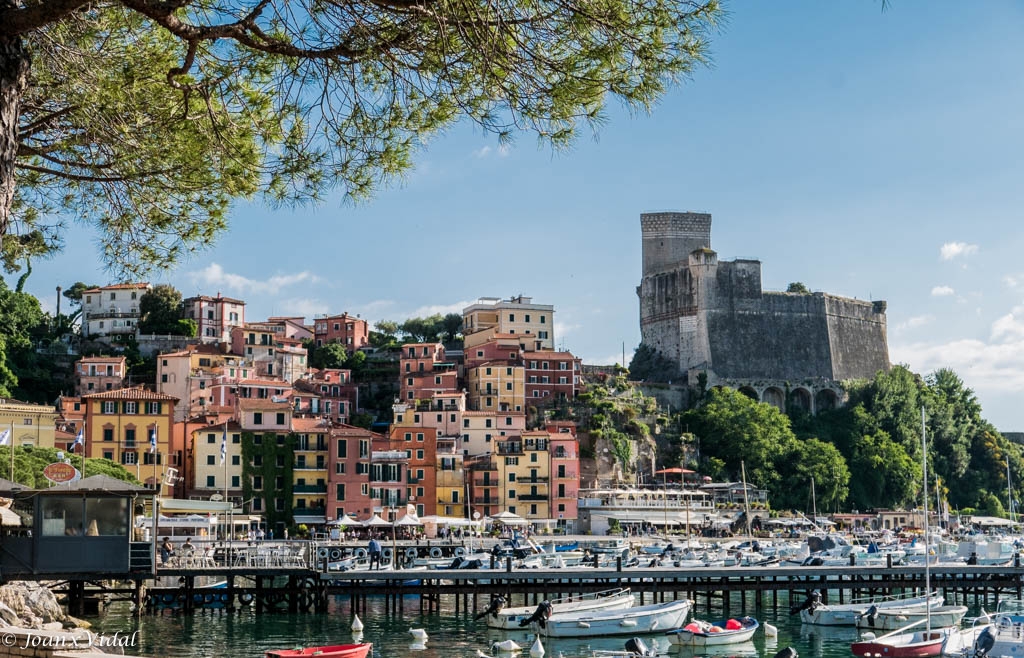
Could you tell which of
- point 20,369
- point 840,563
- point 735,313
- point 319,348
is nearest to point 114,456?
point 20,369

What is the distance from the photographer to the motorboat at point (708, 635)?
34.2 m

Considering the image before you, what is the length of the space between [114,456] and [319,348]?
2543 cm

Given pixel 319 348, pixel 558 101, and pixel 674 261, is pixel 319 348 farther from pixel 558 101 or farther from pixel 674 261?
pixel 558 101

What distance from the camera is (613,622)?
3594cm

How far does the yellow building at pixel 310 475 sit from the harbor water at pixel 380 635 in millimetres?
20311

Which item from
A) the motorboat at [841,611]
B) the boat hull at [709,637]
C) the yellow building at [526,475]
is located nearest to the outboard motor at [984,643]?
the boat hull at [709,637]

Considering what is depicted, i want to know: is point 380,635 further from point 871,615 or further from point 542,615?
point 871,615

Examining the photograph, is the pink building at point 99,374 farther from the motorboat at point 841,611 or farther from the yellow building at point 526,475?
the motorboat at point 841,611

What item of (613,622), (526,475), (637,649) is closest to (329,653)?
(637,649)

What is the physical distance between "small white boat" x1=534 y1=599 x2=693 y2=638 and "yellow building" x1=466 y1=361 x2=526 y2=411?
128 feet

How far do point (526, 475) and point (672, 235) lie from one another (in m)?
36.4

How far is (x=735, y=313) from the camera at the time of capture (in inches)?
3686

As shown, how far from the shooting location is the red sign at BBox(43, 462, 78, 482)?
27.9 m

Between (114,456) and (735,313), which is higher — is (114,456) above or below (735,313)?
below
